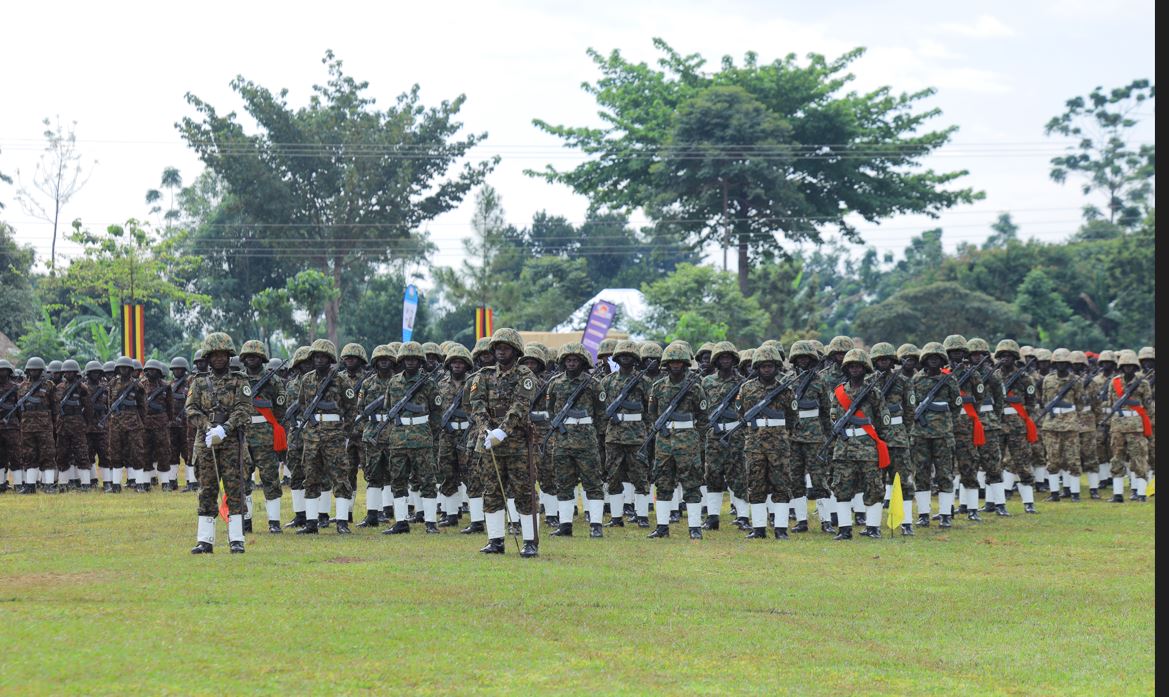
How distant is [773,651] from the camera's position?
32.3 ft

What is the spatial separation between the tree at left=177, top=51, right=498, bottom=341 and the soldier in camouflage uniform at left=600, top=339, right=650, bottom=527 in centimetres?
4365

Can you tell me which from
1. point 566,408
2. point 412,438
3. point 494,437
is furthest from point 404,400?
point 494,437

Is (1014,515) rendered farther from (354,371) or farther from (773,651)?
(773,651)

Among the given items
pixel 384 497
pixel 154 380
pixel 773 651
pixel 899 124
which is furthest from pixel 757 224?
pixel 773 651

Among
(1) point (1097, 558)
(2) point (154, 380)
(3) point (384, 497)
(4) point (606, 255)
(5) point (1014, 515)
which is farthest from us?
(4) point (606, 255)

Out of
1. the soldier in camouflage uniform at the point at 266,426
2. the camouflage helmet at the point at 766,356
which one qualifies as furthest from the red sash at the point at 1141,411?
the soldier in camouflage uniform at the point at 266,426

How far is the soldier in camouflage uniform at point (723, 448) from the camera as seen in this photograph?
1772 cm

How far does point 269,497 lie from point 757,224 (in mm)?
40677

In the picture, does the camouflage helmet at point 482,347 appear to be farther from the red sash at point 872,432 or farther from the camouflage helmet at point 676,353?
the red sash at point 872,432

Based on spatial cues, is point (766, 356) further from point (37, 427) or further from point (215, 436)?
point (37, 427)

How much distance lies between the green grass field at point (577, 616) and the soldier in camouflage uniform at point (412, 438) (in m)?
0.82

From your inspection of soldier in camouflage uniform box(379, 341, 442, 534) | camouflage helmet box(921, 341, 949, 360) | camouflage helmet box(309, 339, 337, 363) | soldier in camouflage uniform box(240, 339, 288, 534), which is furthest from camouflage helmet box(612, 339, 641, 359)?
soldier in camouflage uniform box(240, 339, 288, 534)

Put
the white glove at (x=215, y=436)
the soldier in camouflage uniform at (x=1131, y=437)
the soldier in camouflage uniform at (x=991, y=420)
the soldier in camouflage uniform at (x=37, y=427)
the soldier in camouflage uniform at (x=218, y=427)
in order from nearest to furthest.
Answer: the white glove at (x=215, y=436), the soldier in camouflage uniform at (x=218, y=427), the soldier in camouflage uniform at (x=991, y=420), the soldier in camouflage uniform at (x=1131, y=437), the soldier in camouflage uniform at (x=37, y=427)

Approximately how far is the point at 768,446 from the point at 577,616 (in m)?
5.94
